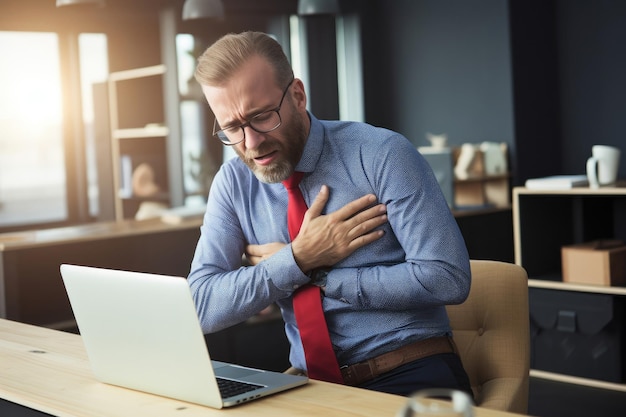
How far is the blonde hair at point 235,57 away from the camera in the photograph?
6.46ft

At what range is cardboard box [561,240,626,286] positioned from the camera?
438 centimetres

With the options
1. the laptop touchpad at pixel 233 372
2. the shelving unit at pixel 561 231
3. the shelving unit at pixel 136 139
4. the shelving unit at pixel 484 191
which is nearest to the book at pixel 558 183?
the shelving unit at pixel 561 231

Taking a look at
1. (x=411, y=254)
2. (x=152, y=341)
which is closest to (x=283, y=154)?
(x=411, y=254)

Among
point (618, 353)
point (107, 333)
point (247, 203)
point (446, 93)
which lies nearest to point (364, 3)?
point (446, 93)

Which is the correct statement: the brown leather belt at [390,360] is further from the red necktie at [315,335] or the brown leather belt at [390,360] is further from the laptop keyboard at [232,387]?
the laptop keyboard at [232,387]

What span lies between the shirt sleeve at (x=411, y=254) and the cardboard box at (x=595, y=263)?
2.70 meters

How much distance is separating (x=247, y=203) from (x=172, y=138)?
473 cm

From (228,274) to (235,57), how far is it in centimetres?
49

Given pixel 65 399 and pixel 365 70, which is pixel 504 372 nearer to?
pixel 65 399

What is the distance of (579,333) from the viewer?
14.6ft

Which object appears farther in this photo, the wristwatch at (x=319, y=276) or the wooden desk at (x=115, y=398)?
the wristwatch at (x=319, y=276)

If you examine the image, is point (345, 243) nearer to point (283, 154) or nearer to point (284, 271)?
point (284, 271)

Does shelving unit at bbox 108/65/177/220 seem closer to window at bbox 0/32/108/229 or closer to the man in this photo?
window at bbox 0/32/108/229

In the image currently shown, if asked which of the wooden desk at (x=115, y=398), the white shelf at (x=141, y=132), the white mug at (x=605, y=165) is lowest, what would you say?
the wooden desk at (x=115, y=398)
